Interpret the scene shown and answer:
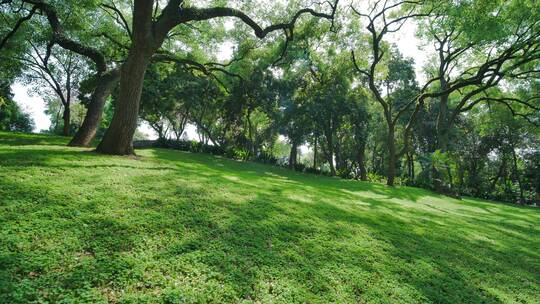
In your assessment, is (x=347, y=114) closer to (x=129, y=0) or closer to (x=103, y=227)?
(x=129, y=0)

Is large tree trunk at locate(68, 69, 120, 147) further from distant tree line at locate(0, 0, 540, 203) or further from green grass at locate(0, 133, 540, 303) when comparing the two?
green grass at locate(0, 133, 540, 303)

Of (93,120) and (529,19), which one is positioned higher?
(529,19)

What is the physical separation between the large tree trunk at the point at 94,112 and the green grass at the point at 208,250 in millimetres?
4515

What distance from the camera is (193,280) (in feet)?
10.8

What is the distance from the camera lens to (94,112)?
11336mm

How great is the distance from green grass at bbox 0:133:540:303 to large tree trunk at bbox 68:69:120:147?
4.51m

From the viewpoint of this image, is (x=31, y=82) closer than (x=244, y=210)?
No

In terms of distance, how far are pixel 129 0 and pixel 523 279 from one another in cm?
2182

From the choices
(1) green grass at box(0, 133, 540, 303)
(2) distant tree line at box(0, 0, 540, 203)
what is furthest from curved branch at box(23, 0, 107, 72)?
(1) green grass at box(0, 133, 540, 303)

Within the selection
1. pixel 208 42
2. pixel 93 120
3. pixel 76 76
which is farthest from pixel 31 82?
pixel 93 120

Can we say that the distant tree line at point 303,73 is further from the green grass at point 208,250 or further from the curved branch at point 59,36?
the green grass at point 208,250

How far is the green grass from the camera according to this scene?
308 cm

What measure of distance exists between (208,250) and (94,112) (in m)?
9.99

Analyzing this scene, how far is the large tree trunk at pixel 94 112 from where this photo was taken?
36.9ft
